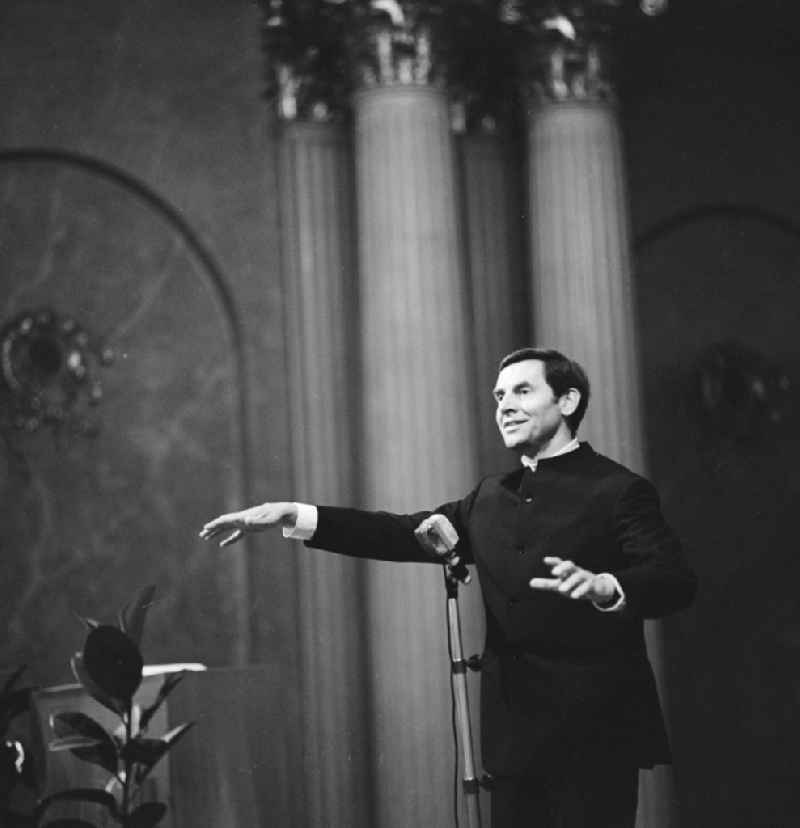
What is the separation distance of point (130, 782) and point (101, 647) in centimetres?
61

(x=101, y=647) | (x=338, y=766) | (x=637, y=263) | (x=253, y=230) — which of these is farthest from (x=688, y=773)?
(x=101, y=647)

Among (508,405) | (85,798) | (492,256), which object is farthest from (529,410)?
(492,256)

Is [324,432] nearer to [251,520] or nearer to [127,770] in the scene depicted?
[127,770]

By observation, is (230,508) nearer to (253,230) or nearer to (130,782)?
(253,230)

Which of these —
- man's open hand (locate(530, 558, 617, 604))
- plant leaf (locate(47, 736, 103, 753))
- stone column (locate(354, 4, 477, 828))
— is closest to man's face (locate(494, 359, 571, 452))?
man's open hand (locate(530, 558, 617, 604))

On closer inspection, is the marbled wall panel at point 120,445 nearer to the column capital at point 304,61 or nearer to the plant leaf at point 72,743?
the column capital at point 304,61

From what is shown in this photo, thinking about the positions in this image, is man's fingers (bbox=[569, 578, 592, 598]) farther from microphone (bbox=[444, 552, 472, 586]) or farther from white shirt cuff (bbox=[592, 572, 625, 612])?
microphone (bbox=[444, 552, 472, 586])

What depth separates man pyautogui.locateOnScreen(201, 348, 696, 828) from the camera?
11.2 feet

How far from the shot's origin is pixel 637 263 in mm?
7180

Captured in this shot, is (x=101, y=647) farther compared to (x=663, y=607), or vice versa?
(x=101, y=647)

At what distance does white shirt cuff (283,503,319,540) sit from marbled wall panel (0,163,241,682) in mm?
2645

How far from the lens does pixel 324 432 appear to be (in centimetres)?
636

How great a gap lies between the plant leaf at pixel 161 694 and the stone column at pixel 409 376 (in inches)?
49.8

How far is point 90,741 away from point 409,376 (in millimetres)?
2148
